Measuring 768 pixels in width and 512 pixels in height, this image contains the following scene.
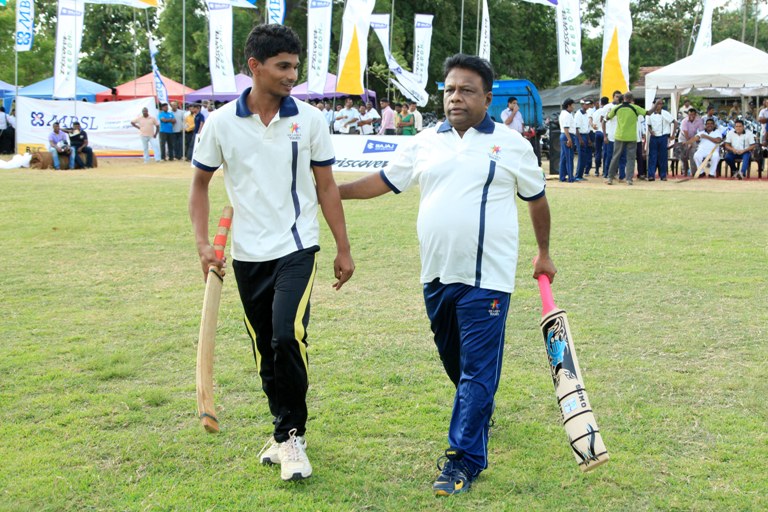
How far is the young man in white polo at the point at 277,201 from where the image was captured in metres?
3.96

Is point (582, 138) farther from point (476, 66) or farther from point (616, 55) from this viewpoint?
point (476, 66)

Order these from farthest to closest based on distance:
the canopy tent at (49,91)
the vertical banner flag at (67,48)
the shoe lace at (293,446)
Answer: the canopy tent at (49,91)
the vertical banner flag at (67,48)
the shoe lace at (293,446)

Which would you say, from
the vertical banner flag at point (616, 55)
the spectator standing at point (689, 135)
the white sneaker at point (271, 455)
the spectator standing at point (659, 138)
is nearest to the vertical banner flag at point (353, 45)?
the vertical banner flag at point (616, 55)

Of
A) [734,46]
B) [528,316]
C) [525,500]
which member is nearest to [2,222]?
[528,316]

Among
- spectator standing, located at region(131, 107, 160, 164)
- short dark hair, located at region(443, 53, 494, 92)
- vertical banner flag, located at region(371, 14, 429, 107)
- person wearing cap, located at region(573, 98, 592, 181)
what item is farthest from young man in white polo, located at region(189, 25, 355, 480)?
spectator standing, located at region(131, 107, 160, 164)

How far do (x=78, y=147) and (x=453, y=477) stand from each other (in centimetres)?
2332

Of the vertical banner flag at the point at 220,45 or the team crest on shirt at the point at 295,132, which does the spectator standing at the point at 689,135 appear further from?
the team crest on shirt at the point at 295,132

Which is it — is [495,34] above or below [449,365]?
above

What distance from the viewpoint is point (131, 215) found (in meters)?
13.5

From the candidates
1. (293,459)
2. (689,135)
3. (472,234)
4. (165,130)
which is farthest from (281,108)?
(165,130)

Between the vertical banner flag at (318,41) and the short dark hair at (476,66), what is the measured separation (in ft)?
73.6

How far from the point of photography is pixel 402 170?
4.24 metres

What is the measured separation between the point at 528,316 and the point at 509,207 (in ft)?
10.5

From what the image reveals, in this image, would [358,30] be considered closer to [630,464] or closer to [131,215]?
[131,215]
